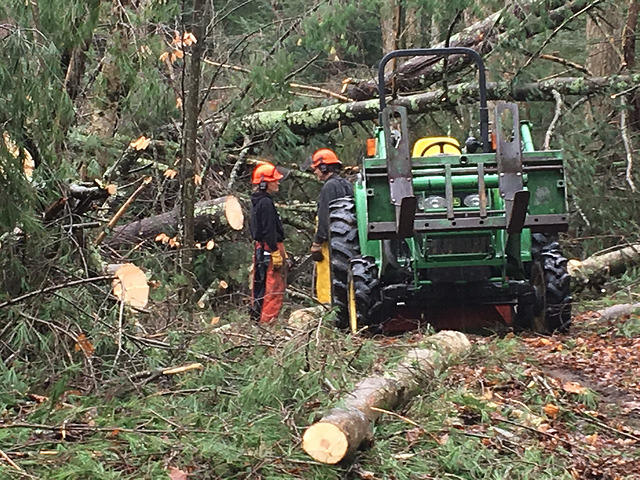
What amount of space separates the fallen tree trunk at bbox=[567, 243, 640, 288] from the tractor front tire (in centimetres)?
231

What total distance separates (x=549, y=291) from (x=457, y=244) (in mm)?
962

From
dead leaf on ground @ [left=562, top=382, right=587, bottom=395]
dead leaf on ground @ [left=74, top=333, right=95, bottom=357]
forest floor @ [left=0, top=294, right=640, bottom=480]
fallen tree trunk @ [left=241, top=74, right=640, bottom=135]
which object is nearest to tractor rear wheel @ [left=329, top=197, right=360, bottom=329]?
forest floor @ [left=0, top=294, right=640, bottom=480]

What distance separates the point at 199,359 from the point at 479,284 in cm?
325

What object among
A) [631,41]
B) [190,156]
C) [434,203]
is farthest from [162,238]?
[631,41]

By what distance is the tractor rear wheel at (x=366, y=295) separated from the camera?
7.91m

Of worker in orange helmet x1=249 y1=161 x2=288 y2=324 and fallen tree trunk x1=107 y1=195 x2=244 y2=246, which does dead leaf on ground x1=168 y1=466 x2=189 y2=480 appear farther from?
fallen tree trunk x1=107 y1=195 x2=244 y2=246

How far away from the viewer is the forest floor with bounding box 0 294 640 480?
419 cm

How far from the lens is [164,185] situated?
11359 mm

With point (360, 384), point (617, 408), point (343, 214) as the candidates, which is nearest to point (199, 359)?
point (360, 384)

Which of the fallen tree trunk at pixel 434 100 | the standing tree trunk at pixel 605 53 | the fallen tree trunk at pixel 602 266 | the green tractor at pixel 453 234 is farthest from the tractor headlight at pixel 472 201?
the standing tree trunk at pixel 605 53

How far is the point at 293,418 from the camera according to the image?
4594 millimetres

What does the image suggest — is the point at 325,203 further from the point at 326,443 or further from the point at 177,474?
the point at 177,474

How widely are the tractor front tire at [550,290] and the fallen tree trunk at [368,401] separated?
139 cm

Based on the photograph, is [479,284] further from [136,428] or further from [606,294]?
[136,428]
